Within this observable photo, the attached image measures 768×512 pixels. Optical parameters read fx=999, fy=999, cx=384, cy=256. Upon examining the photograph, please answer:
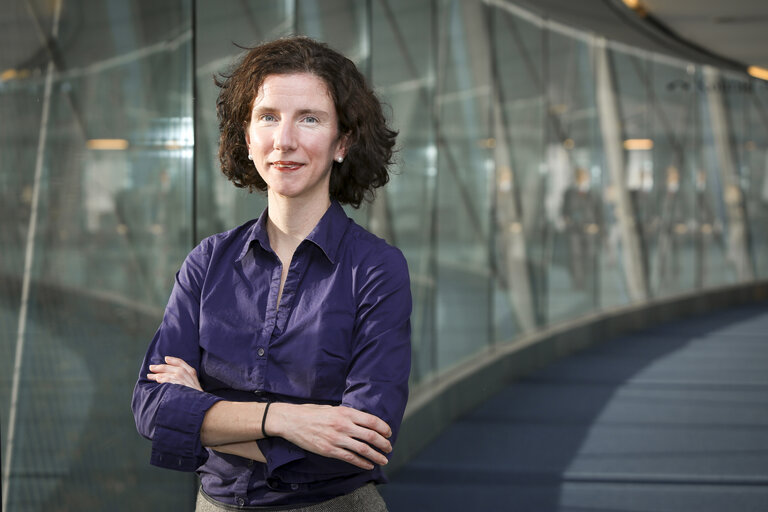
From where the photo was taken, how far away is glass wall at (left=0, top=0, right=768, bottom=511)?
259 cm

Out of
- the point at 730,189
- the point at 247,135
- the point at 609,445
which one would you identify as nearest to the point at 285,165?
Result: the point at 247,135

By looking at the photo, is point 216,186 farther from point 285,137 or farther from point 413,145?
point 413,145

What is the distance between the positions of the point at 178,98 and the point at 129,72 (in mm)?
316

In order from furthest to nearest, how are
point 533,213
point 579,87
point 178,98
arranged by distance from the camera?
point 579,87, point 533,213, point 178,98

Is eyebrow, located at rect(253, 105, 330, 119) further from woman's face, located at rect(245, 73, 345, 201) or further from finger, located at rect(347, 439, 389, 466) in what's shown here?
finger, located at rect(347, 439, 389, 466)

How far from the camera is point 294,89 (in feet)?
6.08

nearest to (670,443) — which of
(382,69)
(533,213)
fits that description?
(382,69)

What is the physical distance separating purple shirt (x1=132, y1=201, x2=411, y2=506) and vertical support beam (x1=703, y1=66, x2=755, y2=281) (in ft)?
58.4

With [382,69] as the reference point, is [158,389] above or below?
below

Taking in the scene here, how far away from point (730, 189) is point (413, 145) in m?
14.2

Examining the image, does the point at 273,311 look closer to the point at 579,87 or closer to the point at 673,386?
the point at 673,386

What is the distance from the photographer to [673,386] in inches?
354

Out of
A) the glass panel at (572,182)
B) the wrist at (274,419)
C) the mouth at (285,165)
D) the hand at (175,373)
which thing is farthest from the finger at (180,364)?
the glass panel at (572,182)

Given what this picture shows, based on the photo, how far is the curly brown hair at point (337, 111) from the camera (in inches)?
73.2
